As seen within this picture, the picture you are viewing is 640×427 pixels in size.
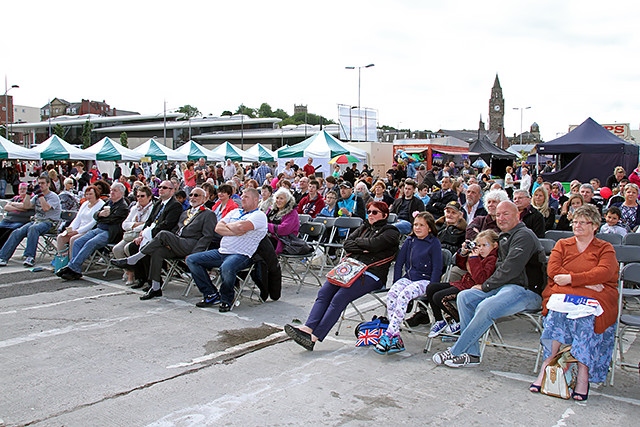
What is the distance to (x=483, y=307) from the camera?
15.7ft

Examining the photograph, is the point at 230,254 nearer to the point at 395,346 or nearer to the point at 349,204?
the point at 395,346

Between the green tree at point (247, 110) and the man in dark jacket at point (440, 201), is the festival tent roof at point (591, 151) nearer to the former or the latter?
the man in dark jacket at point (440, 201)

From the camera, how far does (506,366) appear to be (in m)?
4.90

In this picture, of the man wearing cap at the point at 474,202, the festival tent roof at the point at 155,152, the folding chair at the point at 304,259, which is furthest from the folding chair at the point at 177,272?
the festival tent roof at the point at 155,152

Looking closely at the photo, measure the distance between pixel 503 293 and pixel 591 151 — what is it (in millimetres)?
14114

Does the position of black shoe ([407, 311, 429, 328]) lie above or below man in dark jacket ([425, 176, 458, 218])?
below

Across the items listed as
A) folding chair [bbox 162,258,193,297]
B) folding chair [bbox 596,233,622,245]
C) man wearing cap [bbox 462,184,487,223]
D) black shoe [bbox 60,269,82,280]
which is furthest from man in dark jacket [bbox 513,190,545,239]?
black shoe [bbox 60,269,82,280]

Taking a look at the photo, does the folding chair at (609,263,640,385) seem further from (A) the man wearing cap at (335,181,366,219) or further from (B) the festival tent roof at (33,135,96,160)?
(B) the festival tent roof at (33,135,96,160)

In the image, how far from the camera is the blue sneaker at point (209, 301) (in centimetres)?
682

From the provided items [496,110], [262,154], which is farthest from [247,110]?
[262,154]

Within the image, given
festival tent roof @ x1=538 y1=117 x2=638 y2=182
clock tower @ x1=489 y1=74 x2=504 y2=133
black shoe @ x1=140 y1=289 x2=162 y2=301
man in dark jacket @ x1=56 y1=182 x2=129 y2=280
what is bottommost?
black shoe @ x1=140 y1=289 x2=162 y2=301

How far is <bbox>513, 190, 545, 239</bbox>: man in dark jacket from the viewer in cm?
695

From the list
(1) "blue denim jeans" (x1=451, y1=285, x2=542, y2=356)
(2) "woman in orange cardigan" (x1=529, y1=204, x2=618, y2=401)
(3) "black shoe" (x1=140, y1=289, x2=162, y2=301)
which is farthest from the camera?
(3) "black shoe" (x1=140, y1=289, x2=162, y2=301)

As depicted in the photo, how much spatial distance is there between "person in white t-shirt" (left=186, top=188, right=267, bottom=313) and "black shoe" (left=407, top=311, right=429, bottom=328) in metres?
2.10
